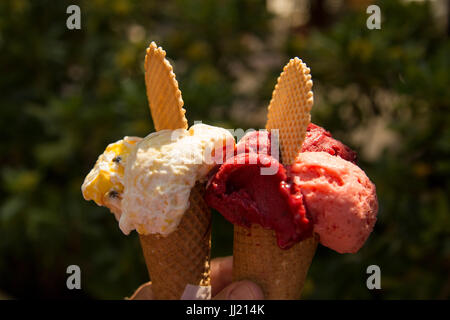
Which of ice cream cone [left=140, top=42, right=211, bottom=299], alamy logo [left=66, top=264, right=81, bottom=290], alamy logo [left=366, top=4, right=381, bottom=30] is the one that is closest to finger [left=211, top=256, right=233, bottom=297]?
ice cream cone [left=140, top=42, right=211, bottom=299]

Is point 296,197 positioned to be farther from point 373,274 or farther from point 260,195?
point 373,274

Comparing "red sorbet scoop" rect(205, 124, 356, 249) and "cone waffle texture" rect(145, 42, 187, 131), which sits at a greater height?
"cone waffle texture" rect(145, 42, 187, 131)

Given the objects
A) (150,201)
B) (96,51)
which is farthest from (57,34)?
(150,201)

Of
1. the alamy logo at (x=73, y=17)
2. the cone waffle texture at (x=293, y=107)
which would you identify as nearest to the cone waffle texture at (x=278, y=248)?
the cone waffle texture at (x=293, y=107)

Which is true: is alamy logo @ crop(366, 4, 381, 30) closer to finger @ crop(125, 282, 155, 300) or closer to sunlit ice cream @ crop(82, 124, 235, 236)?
sunlit ice cream @ crop(82, 124, 235, 236)

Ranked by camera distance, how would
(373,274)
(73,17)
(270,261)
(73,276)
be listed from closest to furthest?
(270,261)
(373,274)
(73,17)
(73,276)

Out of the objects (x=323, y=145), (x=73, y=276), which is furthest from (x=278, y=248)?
(x=73, y=276)

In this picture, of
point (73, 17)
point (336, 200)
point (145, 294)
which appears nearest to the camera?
point (336, 200)
